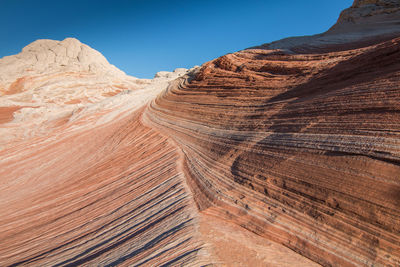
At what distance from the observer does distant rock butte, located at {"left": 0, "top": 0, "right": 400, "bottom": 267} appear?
1.37 metres

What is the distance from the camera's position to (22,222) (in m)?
3.04

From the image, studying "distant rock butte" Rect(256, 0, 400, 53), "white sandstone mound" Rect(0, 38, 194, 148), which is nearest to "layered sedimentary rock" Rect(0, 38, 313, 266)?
"white sandstone mound" Rect(0, 38, 194, 148)

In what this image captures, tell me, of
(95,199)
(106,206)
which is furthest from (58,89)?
(106,206)

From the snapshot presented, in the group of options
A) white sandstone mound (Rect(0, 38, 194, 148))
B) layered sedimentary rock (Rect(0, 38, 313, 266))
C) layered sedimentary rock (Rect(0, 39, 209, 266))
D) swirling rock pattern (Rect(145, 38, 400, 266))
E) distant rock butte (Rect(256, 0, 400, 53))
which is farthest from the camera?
white sandstone mound (Rect(0, 38, 194, 148))

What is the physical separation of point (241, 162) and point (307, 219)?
91 centimetres

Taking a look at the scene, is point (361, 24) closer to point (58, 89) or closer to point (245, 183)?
point (245, 183)

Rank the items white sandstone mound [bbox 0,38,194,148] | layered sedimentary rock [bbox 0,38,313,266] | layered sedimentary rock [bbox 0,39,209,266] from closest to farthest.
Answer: layered sedimentary rock [bbox 0,38,313,266], layered sedimentary rock [bbox 0,39,209,266], white sandstone mound [bbox 0,38,194,148]

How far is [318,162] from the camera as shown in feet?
5.56

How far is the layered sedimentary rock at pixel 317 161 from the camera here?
1.32 meters

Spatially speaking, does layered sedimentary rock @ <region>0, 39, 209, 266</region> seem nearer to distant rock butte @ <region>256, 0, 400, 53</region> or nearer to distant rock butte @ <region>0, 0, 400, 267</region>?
distant rock butte @ <region>0, 0, 400, 267</region>

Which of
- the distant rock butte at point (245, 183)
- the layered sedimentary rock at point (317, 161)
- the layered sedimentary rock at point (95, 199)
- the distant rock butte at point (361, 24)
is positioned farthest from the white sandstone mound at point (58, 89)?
the layered sedimentary rock at point (317, 161)

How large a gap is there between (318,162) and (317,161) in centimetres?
1

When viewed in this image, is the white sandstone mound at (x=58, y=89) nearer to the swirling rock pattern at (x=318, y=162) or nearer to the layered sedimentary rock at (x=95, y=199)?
the layered sedimentary rock at (x=95, y=199)

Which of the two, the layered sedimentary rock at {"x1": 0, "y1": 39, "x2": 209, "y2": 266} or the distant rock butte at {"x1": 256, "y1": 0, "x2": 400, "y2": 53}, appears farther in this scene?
the distant rock butte at {"x1": 256, "y1": 0, "x2": 400, "y2": 53}
